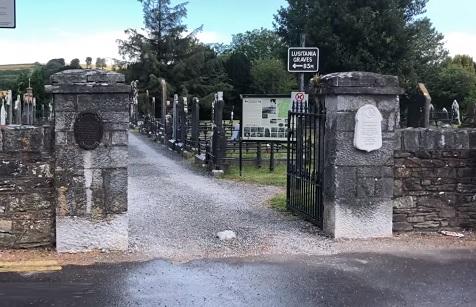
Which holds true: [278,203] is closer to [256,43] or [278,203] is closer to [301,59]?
[301,59]

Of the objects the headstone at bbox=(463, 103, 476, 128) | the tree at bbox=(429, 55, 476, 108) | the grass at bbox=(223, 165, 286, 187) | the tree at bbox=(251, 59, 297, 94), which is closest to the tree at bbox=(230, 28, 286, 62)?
the tree at bbox=(251, 59, 297, 94)

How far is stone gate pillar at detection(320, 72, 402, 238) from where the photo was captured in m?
7.31

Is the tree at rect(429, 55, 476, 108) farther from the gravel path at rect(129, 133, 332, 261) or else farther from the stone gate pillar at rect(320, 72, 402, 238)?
the stone gate pillar at rect(320, 72, 402, 238)

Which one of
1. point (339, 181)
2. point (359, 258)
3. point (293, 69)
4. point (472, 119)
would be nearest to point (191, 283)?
point (359, 258)

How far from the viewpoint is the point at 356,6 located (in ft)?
124

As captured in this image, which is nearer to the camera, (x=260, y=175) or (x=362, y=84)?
(x=362, y=84)

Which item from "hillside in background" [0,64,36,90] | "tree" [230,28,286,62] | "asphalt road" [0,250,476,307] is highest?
"tree" [230,28,286,62]

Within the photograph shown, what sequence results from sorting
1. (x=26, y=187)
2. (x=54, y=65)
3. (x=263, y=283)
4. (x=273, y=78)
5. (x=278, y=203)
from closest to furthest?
(x=263, y=283) → (x=26, y=187) → (x=278, y=203) → (x=273, y=78) → (x=54, y=65)

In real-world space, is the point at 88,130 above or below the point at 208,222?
above

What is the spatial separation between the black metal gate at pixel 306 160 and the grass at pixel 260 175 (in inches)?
143

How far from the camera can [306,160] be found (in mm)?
8836

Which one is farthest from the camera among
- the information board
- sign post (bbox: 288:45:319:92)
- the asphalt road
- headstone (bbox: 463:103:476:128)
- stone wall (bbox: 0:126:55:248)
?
the information board

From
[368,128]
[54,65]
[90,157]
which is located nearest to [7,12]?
[90,157]

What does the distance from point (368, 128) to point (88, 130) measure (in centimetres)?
346
